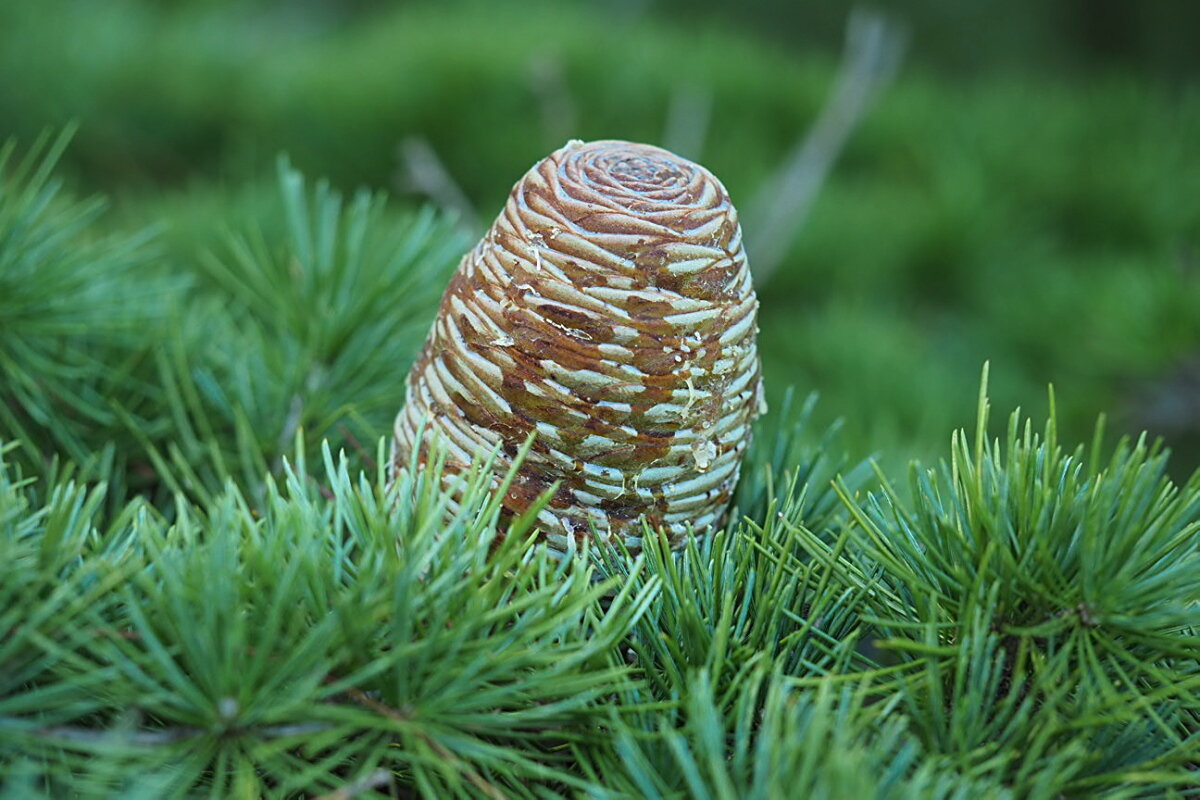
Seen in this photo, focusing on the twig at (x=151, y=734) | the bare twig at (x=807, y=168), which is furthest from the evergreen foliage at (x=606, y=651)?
the bare twig at (x=807, y=168)

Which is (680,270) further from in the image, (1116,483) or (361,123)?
(361,123)

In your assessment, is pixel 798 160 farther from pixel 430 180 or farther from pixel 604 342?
pixel 604 342

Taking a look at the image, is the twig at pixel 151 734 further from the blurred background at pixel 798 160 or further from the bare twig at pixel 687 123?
the bare twig at pixel 687 123

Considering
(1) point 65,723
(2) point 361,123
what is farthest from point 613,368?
(2) point 361,123

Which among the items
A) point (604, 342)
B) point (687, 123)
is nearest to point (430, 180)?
point (687, 123)

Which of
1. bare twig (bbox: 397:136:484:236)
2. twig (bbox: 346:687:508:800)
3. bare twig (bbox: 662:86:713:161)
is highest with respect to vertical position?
bare twig (bbox: 662:86:713:161)

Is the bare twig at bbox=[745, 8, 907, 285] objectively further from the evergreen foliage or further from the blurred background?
the evergreen foliage

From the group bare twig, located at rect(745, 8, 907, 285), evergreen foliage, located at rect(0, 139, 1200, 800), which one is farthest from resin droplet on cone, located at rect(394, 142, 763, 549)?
bare twig, located at rect(745, 8, 907, 285)
